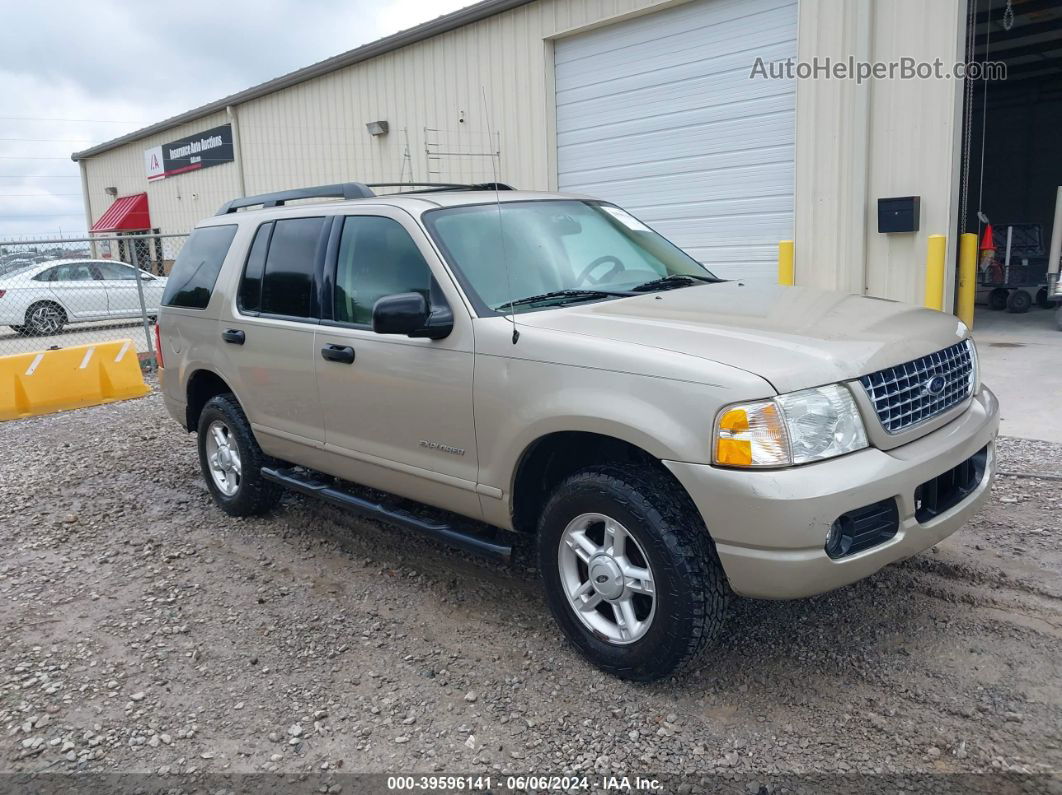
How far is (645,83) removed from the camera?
10.8 metres

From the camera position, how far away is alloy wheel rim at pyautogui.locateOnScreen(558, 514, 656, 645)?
3.34m

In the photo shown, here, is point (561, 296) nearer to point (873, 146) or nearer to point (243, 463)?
point (243, 463)

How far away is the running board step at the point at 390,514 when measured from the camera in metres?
3.93

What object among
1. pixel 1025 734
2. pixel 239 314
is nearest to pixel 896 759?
pixel 1025 734

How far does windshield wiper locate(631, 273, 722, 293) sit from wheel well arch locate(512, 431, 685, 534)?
3.09 feet

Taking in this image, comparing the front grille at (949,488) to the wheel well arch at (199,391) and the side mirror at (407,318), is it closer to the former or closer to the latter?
the side mirror at (407,318)

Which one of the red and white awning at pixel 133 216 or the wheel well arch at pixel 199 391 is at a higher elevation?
the red and white awning at pixel 133 216

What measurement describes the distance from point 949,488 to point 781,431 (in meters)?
1.00

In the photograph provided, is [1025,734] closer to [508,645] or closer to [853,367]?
[853,367]

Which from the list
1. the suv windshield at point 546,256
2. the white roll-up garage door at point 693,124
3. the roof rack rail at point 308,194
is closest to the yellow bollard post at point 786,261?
the white roll-up garage door at point 693,124

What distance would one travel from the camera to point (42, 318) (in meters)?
17.2

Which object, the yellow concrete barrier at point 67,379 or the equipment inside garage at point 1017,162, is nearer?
the yellow concrete barrier at point 67,379

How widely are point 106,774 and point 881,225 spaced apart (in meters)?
8.01

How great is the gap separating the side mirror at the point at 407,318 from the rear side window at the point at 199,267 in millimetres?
2307
